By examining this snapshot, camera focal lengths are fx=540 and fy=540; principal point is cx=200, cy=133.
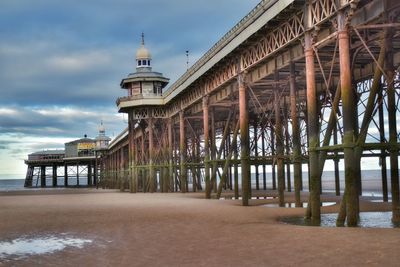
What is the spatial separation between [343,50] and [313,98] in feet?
8.71

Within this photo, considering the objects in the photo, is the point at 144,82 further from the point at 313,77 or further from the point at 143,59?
the point at 313,77

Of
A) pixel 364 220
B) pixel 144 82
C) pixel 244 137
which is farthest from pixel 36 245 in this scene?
pixel 144 82

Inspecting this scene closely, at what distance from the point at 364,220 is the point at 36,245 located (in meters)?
10.1

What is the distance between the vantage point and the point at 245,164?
2667cm

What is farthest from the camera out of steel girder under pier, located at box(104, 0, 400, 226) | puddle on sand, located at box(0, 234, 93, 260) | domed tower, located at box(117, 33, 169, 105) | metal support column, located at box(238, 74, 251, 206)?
domed tower, located at box(117, 33, 169, 105)

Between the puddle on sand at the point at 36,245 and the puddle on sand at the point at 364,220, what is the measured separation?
22.8 feet

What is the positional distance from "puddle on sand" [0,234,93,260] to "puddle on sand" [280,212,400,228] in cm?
696

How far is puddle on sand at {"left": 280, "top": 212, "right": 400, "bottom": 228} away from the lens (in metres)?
15.9

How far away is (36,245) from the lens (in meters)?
12.8

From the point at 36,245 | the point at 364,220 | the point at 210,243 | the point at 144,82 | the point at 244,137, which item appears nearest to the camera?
the point at 210,243

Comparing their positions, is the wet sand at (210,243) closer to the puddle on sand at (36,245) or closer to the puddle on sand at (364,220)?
the puddle on sand at (36,245)

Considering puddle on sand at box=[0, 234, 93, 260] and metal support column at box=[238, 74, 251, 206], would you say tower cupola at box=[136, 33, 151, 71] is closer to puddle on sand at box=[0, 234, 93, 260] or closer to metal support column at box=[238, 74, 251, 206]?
metal support column at box=[238, 74, 251, 206]

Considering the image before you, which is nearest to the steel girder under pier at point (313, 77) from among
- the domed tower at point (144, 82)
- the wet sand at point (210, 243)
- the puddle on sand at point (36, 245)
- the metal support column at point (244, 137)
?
the metal support column at point (244, 137)

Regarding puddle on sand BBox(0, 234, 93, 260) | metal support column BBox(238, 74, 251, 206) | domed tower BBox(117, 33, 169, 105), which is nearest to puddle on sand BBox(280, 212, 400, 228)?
puddle on sand BBox(0, 234, 93, 260)
